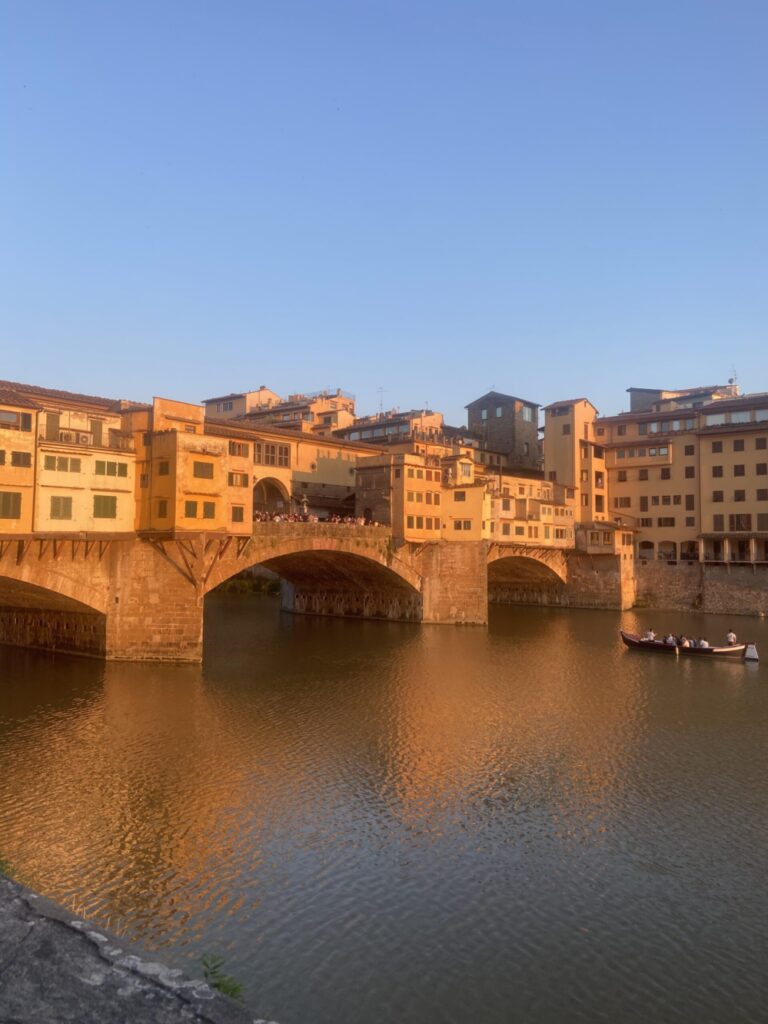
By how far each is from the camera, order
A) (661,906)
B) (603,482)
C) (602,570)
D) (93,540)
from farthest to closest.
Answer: (603,482) < (602,570) < (93,540) < (661,906)

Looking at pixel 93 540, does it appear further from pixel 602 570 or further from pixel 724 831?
pixel 602 570

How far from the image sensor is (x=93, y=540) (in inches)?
1705

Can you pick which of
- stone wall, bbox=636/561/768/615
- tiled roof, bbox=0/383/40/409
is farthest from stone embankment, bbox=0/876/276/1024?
stone wall, bbox=636/561/768/615

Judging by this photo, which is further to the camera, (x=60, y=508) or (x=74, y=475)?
(x=74, y=475)

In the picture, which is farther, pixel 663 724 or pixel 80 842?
pixel 663 724

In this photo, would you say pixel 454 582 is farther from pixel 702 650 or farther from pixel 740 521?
pixel 740 521

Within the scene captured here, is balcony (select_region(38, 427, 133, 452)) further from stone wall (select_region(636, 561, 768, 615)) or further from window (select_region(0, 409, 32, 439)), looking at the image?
stone wall (select_region(636, 561, 768, 615))

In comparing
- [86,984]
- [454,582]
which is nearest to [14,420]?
[86,984]

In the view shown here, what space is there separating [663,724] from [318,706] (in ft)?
51.4

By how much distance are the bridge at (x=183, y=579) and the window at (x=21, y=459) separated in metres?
3.79

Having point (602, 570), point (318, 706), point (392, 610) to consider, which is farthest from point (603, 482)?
point (318, 706)

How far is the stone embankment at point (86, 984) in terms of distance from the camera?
10.7m

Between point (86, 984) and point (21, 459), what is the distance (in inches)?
1318

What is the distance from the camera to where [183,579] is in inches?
1821
